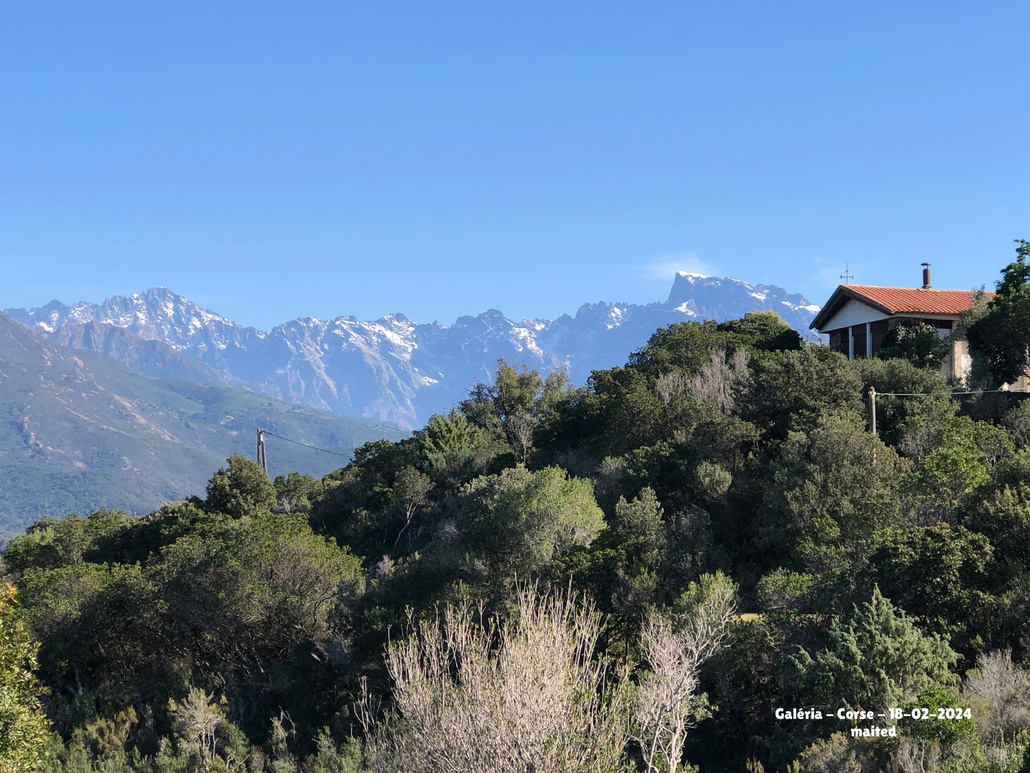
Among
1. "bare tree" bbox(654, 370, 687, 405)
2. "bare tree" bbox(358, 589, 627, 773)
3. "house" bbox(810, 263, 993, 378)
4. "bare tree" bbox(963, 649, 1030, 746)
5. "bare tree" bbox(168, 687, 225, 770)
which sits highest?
"house" bbox(810, 263, 993, 378)

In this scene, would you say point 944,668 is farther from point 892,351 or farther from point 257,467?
point 257,467

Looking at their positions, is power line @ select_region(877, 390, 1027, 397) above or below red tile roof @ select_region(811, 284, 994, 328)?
below

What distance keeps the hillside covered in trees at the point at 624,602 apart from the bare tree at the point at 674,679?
0.37 ft

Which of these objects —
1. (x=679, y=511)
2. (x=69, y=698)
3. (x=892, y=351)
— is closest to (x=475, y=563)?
(x=679, y=511)

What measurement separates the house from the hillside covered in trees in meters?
2.96

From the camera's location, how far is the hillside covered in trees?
14.6 m

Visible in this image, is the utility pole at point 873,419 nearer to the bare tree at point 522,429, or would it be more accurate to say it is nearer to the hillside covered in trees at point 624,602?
the hillside covered in trees at point 624,602

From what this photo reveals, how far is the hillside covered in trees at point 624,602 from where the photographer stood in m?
14.6

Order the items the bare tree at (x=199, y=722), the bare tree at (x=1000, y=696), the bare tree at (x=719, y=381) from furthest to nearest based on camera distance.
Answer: the bare tree at (x=719, y=381) → the bare tree at (x=199, y=722) → the bare tree at (x=1000, y=696)

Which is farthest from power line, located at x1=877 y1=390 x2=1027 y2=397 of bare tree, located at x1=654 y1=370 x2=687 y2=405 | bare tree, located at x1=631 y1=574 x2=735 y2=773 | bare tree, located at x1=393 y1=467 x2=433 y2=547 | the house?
bare tree, located at x1=393 y1=467 x2=433 y2=547

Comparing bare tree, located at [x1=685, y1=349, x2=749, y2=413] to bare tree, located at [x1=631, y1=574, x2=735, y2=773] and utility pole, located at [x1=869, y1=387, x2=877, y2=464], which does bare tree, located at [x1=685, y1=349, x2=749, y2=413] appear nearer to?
utility pole, located at [x1=869, y1=387, x2=877, y2=464]

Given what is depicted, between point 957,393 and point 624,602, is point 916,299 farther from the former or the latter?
point 624,602

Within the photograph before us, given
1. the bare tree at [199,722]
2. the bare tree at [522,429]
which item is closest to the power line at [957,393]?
the bare tree at [522,429]

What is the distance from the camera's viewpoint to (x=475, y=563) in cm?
2797
